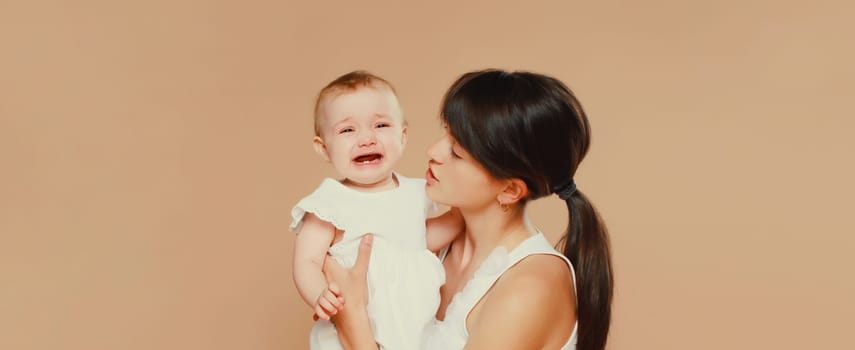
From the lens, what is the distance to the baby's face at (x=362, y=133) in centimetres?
224

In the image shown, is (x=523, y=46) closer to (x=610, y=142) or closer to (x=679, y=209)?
(x=610, y=142)

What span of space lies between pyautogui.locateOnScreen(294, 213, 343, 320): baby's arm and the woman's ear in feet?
1.26

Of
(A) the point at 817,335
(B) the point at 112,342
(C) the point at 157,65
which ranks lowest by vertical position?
(A) the point at 817,335

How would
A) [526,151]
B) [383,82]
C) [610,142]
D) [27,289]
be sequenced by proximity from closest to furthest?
[526,151] → [383,82] → [27,289] → [610,142]

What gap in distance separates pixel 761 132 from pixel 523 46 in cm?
85

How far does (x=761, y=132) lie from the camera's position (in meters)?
3.36

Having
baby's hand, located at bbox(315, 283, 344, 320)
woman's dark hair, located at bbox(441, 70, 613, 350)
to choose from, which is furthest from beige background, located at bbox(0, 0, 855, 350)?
baby's hand, located at bbox(315, 283, 344, 320)

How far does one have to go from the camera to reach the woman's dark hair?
201cm

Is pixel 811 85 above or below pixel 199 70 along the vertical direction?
below

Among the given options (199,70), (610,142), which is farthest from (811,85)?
(199,70)

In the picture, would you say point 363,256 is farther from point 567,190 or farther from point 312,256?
point 567,190

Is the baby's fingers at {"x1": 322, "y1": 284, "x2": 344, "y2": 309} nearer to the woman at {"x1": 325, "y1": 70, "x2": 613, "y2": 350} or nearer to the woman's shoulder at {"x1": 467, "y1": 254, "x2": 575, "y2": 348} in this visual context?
the woman at {"x1": 325, "y1": 70, "x2": 613, "y2": 350}

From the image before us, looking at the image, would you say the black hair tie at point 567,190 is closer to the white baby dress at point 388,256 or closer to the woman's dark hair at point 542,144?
the woman's dark hair at point 542,144

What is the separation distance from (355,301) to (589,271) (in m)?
0.50
